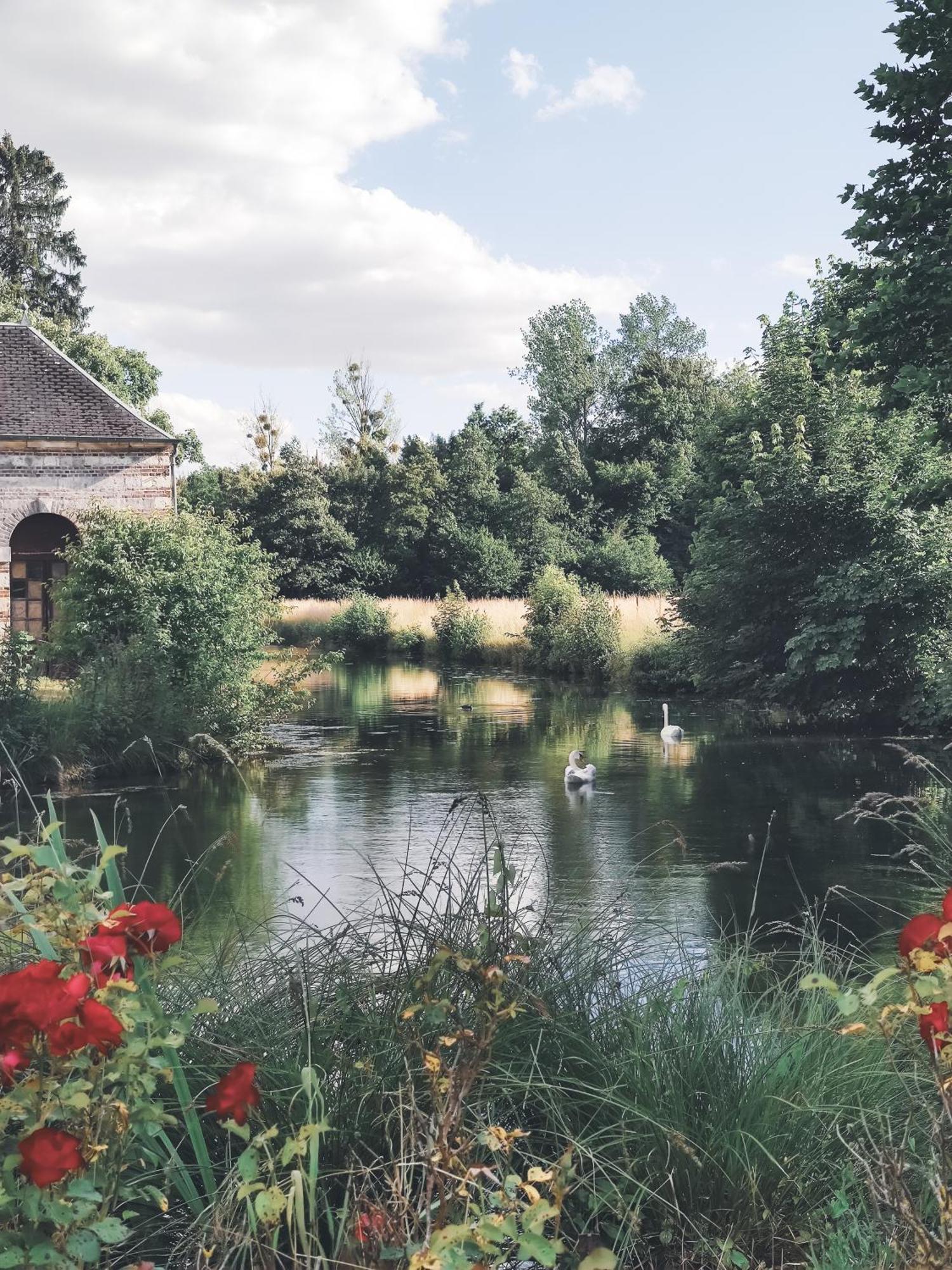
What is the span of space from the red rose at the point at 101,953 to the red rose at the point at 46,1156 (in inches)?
10.8

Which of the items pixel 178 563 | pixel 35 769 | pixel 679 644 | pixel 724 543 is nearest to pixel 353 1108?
pixel 35 769

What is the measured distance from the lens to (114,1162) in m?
2.20

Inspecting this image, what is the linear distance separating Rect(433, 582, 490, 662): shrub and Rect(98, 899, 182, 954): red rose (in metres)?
29.3

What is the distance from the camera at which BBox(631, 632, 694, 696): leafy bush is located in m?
22.2

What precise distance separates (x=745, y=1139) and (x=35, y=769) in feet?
36.7

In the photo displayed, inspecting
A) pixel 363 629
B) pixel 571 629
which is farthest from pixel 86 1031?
pixel 363 629

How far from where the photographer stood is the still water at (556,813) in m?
8.70

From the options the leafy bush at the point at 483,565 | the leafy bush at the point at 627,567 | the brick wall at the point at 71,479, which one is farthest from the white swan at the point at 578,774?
the leafy bush at the point at 483,565

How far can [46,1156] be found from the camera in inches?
76.8

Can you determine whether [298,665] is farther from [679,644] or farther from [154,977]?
[154,977]

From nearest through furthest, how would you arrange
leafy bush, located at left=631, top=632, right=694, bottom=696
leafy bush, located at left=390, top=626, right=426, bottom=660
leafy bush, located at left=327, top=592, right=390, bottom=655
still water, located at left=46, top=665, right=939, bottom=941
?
still water, located at left=46, top=665, right=939, bottom=941 → leafy bush, located at left=631, top=632, right=694, bottom=696 → leafy bush, located at left=390, top=626, right=426, bottom=660 → leafy bush, located at left=327, top=592, right=390, bottom=655

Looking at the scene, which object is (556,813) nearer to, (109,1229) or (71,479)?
(109,1229)

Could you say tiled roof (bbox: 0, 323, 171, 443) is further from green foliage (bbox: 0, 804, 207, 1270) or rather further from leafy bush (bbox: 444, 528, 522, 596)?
leafy bush (bbox: 444, 528, 522, 596)

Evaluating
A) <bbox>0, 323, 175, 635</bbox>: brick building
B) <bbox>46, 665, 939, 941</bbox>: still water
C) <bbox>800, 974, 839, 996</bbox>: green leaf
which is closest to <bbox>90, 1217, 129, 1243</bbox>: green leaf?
<bbox>800, 974, 839, 996</bbox>: green leaf
